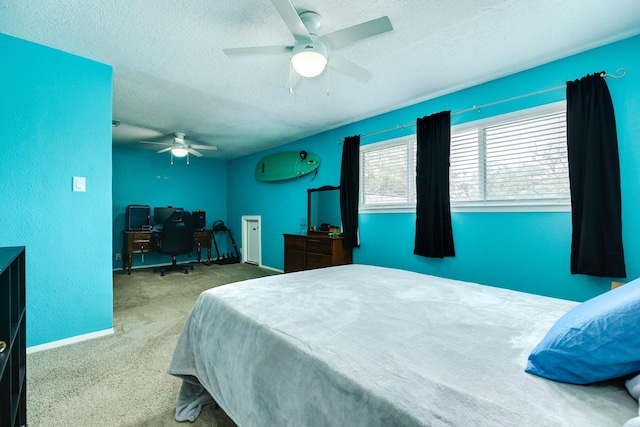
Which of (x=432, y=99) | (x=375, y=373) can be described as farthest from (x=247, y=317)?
(x=432, y=99)

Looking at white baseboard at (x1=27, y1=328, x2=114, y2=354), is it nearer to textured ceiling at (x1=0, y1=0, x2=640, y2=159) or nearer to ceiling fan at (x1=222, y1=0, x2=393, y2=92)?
textured ceiling at (x1=0, y1=0, x2=640, y2=159)

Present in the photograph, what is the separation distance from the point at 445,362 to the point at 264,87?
278cm

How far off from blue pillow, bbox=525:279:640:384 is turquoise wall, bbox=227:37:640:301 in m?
1.87

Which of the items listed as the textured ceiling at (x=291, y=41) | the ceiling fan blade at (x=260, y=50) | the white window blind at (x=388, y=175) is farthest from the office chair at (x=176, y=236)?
the ceiling fan blade at (x=260, y=50)

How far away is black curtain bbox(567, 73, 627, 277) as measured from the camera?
1944 millimetres

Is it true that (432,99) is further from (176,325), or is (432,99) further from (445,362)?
(176,325)

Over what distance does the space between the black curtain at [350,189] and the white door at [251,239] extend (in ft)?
7.82

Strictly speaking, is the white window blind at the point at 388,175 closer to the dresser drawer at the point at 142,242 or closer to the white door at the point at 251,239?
the white door at the point at 251,239

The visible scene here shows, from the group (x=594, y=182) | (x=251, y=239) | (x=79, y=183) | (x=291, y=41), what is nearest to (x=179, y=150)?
(x=251, y=239)

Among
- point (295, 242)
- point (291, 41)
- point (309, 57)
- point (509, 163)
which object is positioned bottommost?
point (295, 242)

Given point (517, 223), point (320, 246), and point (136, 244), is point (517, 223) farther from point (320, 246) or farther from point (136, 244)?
point (136, 244)

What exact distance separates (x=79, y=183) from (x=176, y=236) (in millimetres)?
2614

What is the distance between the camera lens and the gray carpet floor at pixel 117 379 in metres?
1.41

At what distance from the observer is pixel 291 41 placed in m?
2.05
